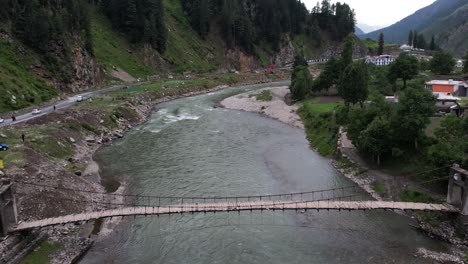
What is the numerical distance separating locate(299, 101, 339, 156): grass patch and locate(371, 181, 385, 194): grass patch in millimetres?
9712

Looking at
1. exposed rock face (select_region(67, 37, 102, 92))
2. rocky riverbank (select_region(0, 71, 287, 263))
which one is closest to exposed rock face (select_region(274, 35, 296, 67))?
exposed rock face (select_region(67, 37, 102, 92))

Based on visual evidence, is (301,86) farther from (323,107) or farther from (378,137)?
(378,137)

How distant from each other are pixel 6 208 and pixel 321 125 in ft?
132

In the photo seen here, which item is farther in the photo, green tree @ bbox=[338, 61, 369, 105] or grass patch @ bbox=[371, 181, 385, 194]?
green tree @ bbox=[338, 61, 369, 105]

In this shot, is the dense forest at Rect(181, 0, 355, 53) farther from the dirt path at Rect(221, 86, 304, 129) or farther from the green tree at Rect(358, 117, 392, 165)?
the green tree at Rect(358, 117, 392, 165)

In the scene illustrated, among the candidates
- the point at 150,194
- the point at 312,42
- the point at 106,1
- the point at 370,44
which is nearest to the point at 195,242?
the point at 150,194

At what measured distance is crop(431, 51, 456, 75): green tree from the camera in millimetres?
86250

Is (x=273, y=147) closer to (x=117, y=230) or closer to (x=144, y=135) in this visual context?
(x=144, y=135)

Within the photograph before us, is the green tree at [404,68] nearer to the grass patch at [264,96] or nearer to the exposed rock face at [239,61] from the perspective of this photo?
the grass patch at [264,96]

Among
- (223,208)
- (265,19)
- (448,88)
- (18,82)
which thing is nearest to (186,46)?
(265,19)

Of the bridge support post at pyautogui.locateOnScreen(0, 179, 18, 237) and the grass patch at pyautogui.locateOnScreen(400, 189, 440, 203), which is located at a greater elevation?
Answer: the bridge support post at pyautogui.locateOnScreen(0, 179, 18, 237)

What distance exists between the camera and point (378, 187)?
3559cm

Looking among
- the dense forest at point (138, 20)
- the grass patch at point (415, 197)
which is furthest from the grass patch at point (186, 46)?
the grass patch at point (415, 197)

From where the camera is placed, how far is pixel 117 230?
28391mm
